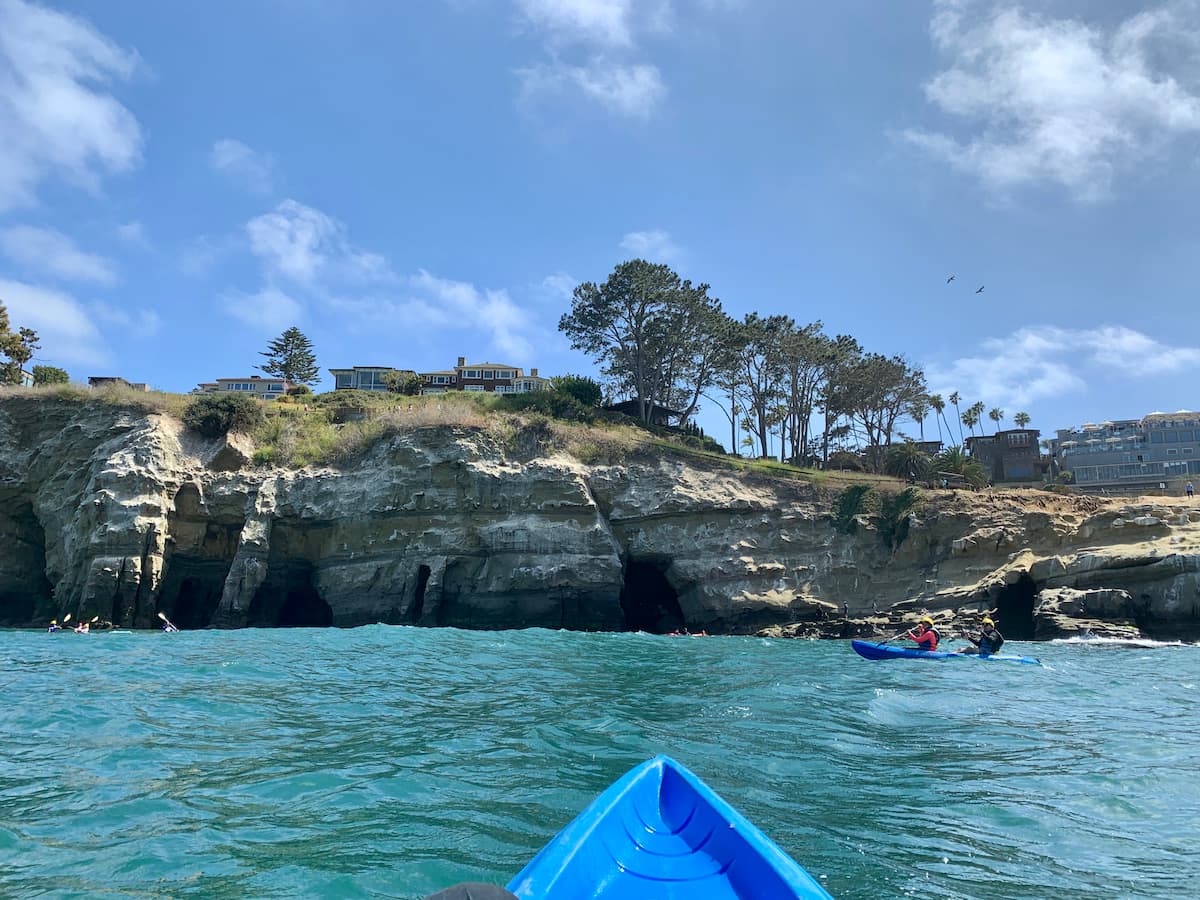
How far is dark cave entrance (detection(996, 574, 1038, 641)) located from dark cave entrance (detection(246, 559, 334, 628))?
3084 centimetres

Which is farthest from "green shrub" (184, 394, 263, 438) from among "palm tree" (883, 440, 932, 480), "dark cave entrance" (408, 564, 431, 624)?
"palm tree" (883, 440, 932, 480)

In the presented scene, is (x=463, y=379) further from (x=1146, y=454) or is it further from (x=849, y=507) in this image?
(x=1146, y=454)

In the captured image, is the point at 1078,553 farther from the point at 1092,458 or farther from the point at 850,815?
the point at 1092,458

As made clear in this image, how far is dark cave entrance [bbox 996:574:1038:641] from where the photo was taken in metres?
31.5

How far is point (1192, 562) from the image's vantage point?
27.3 meters

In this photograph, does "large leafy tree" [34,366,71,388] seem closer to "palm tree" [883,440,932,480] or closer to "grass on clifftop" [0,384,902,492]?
"grass on clifftop" [0,384,902,492]

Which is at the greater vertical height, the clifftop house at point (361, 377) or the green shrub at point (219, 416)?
the clifftop house at point (361, 377)

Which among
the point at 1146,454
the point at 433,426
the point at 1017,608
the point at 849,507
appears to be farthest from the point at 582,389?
the point at 1146,454

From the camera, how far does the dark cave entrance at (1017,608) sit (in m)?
31.5

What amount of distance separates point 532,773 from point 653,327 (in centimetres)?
4147

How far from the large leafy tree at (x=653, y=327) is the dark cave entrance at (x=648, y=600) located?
11.6 meters

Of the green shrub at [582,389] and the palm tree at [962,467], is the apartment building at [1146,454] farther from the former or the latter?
the green shrub at [582,389]

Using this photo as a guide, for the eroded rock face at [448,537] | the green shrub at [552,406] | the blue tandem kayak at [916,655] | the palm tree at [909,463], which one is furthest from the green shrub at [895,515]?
the green shrub at [552,406]

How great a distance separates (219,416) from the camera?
37.2 m
